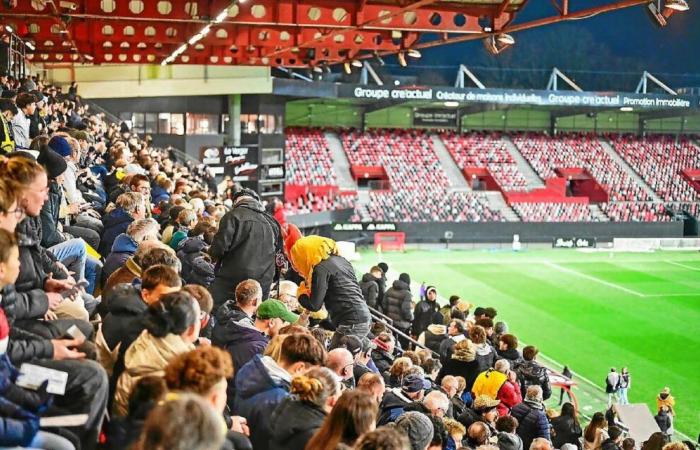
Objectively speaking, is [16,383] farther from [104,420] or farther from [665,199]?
[665,199]

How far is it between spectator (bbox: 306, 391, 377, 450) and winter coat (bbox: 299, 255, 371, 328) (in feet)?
11.2

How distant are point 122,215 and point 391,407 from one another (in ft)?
10.5

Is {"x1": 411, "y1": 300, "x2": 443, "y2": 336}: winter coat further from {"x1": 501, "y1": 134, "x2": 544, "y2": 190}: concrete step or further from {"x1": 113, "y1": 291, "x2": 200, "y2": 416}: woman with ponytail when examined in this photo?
{"x1": 501, "y1": 134, "x2": 544, "y2": 190}: concrete step

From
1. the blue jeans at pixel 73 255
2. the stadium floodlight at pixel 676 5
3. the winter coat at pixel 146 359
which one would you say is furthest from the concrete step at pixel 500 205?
the winter coat at pixel 146 359

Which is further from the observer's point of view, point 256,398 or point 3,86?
point 3,86

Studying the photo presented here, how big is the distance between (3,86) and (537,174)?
40.2 metres

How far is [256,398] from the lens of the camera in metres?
4.74

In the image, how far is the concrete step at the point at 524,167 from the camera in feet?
162

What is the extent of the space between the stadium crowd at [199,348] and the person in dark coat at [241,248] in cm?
1

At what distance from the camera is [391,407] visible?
6.39m

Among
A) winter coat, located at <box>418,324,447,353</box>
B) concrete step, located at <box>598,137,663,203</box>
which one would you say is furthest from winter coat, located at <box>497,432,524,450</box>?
concrete step, located at <box>598,137,663,203</box>

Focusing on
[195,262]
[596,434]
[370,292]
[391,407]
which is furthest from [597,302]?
[391,407]

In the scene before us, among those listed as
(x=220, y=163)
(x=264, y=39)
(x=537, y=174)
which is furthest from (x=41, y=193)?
(x=537, y=174)

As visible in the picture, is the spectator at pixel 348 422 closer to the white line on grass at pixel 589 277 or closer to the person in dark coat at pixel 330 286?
the person in dark coat at pixel 330 286
